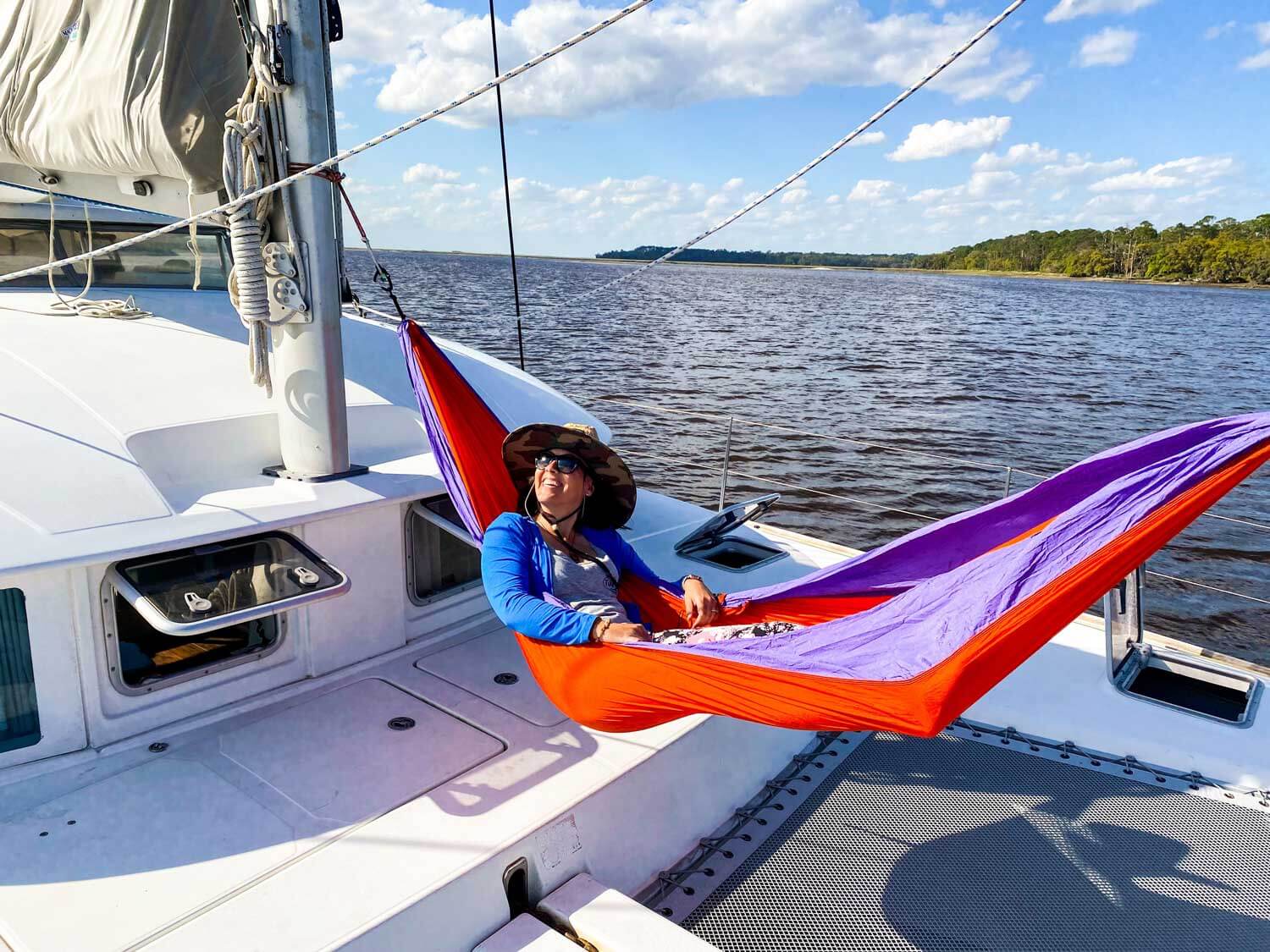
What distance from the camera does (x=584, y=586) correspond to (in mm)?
3553

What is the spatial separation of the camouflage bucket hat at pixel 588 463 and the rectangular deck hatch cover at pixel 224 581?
0.91 m

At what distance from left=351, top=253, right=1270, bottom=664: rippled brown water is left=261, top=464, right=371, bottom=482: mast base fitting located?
267 cm

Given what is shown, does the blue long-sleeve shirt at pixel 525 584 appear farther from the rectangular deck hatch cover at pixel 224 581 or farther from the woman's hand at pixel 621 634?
the rectangular deck hatch cover at pixel 224 581

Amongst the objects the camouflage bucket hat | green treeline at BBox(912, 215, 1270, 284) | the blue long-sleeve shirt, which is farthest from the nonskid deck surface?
green treeline at BBox(912, 215, 1270, 284)

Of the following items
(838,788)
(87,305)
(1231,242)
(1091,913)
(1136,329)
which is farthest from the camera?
(1231,242)

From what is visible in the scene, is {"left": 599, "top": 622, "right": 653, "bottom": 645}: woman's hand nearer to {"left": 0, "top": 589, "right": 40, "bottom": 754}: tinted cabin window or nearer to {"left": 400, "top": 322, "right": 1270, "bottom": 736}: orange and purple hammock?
{"left": 400, "top": 322, "right": 1270, "bottom": 736}: orange and purple hammock

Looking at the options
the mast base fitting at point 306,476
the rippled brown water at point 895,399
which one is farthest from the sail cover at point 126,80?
the rippled brown water at point 895,399

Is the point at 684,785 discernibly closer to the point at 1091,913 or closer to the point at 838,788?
the point at 838,788

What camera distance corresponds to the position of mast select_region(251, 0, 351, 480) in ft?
10.2

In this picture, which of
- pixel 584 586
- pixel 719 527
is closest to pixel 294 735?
pixel 584 586

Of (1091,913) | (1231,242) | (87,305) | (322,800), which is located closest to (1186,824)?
(1091,913)

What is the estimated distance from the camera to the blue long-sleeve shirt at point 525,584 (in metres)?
3.00

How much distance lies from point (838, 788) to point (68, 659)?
114 inches

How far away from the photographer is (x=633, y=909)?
2.78 m
